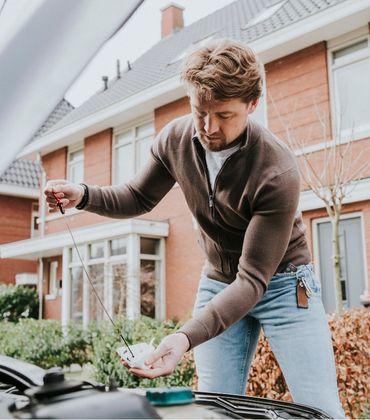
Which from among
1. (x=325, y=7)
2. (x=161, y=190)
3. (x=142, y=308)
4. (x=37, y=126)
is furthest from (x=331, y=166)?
(x=37, y=126)

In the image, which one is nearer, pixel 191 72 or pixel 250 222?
pixel 191 72

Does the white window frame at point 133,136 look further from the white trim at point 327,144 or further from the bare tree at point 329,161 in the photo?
the white trim at point 327,144

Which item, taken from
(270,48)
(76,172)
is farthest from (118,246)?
(270,48)

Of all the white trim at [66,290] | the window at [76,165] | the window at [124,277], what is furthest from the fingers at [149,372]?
the window at [76,165]

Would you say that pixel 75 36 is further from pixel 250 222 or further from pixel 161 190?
pixel 161 190

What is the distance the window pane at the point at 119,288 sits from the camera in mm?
10984

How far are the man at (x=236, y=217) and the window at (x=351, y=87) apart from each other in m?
6.55

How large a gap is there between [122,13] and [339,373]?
11.6 ft

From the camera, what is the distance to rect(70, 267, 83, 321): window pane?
1310 centimetres

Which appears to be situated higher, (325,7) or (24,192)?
(325,7)

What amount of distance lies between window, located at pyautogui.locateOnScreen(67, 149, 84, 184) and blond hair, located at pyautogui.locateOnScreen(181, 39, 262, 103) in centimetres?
1242

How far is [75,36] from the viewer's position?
2.25ft

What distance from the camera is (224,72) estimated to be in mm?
1611

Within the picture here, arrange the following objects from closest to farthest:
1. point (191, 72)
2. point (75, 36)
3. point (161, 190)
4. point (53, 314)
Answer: point (75, 36)
point (191, 72)
point (161, 190)
point (53, 314)
